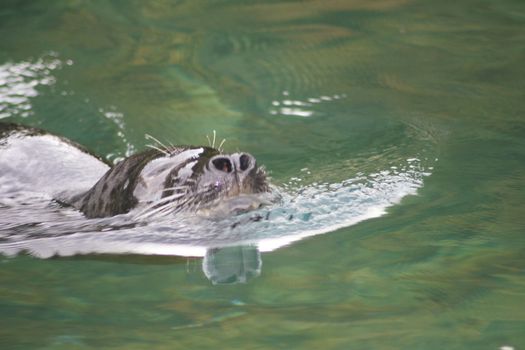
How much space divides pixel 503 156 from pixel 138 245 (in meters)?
2.36

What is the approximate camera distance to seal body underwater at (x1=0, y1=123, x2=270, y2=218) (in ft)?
14.8

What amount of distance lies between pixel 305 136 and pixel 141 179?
2133 millimetres

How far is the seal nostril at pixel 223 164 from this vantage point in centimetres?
448

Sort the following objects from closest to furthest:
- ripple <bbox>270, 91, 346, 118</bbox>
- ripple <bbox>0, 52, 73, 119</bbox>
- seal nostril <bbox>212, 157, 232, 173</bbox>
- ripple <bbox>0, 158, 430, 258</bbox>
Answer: seal nostril <bbox>212, 157, 232, 173</bbox> → ripple <bbox>0, 158, 430, 258</bbox> → ripple <bbox>270, 91, 346, 118</bbox> → ripple <bbox>0, 52, 73, 119</bbox>

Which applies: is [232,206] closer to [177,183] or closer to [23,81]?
[177,183]

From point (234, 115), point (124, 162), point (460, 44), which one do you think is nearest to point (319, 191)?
point (124, 162)

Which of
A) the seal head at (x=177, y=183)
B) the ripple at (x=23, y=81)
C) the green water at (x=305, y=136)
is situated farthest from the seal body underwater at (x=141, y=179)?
the ripple at (x=23, y=81)

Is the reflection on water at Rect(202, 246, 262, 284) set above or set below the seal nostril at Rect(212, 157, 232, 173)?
below

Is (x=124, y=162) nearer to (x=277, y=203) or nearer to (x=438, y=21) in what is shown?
(x=277, y=203)

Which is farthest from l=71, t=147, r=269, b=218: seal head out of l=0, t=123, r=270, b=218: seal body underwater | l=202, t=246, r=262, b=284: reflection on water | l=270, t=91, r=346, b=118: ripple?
l=270, t=91, r=346, b=118: ripple

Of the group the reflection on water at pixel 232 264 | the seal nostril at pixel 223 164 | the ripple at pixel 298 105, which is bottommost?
the reflection on water at pixel 232 264

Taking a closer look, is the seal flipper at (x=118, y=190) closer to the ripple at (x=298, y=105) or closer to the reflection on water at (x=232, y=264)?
the reflection on water at (x=232, y=264)

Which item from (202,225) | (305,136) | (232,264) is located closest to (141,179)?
(202,225)

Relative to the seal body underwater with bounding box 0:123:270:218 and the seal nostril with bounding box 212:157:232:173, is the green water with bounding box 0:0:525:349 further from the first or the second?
the seal nostril with bounding box 212:157:232:173
